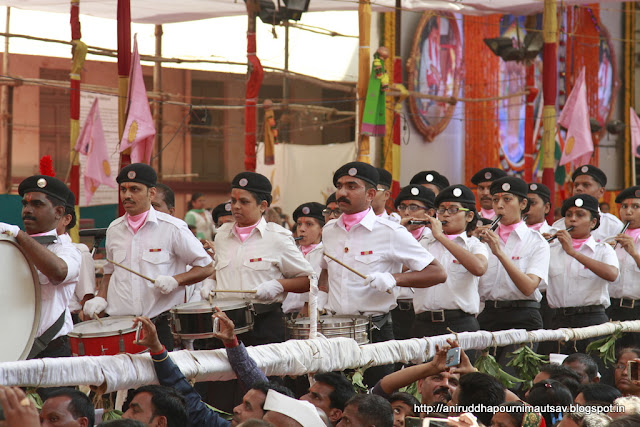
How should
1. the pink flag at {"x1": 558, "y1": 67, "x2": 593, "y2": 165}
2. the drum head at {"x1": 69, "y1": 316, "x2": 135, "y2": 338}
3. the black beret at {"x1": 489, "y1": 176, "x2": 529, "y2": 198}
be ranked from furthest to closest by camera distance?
the pink flag at {"x1": 558, "y1": 67, "x2": 593, "y2": 165}, the black beret at {"x1": 489, "y1": 176, "x2": 529, "y2": 198}, the drum head at {"x1": 69, "y1": 316, "x2": 135, "y2": 338}

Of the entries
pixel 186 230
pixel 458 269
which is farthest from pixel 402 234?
pixel 186 230

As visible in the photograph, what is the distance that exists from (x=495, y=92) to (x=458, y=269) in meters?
11.7

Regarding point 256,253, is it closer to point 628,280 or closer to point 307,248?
point 307,248

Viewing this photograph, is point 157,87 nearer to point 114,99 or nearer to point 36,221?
point 114,99

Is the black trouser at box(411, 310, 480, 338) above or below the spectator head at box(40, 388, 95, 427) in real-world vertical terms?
below

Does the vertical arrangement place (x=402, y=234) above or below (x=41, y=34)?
below

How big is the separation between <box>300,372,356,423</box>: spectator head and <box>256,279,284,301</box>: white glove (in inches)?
37.5

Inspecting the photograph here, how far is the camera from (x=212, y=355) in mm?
4109

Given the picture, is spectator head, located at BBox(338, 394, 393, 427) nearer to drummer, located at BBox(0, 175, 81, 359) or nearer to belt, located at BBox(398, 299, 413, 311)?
drummer, located at BBox(0, 175, 81, 359)

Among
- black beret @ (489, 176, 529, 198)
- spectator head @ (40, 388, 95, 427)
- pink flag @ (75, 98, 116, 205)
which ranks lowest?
spectator head @ (40, 388, 95, 427)

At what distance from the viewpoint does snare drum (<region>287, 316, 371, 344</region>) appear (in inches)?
195

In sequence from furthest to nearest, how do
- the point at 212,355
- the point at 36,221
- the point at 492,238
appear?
the point at 492,238
the point at 36,221
the point at 212,355

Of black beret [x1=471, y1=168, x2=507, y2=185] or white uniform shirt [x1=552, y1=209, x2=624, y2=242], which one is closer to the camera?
black beret [x1=471, y1=168, x2=507, y2=185]

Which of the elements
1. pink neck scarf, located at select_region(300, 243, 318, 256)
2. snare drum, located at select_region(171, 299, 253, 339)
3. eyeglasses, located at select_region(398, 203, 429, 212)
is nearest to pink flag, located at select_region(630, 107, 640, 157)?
eyeglasses, located at select_region(398, 203, 429, 212)
